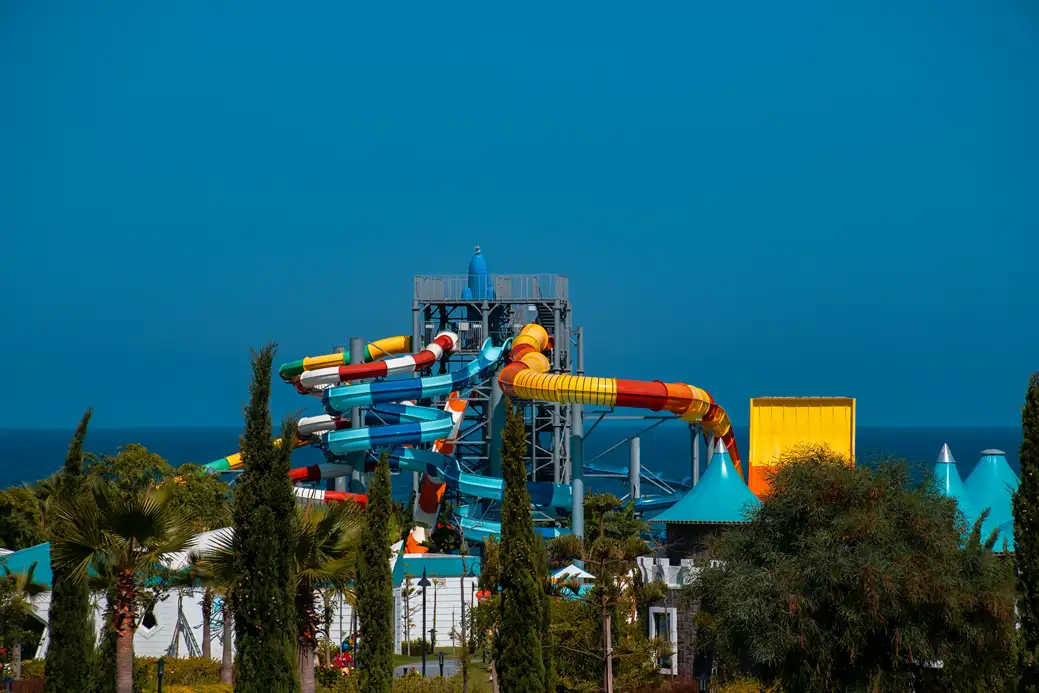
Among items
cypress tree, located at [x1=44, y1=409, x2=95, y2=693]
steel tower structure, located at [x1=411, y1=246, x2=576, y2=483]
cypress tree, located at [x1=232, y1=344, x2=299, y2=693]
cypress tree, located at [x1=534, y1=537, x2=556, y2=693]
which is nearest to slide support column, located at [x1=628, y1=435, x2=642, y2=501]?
steel tower structure, located at [x1=411, y1=246, x2=576, y2=483]

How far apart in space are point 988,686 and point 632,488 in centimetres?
2724

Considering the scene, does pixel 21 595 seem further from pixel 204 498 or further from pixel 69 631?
pixel 204 498

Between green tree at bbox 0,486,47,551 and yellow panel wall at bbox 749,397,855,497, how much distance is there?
22.7m

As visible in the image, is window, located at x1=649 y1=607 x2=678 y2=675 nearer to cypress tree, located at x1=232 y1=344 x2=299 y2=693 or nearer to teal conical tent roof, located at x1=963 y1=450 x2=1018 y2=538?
teal conical tent roof, located at x1=963 y1=450 x2=1018 y2=538

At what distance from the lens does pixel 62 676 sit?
21.7m

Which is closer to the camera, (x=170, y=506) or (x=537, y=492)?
(x=170, y=506)

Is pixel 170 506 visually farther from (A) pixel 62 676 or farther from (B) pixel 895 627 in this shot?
(B) pixel 895 627

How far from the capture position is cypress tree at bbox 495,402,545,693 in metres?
Answer: 22.4

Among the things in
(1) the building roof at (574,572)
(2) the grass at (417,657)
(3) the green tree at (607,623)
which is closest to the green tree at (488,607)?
(3) the green tree at (607,623)

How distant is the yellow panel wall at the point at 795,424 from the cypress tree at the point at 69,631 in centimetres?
2114

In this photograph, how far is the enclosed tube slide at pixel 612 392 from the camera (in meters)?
42.5

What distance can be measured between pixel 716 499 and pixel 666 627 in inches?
129

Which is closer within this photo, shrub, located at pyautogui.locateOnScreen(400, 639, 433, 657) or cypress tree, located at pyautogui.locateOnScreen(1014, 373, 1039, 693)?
cypress tree, located at pyautogui.locateOnScreen(1014, 373, 1039, 693)

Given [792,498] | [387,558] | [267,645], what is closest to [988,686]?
[792,498]
